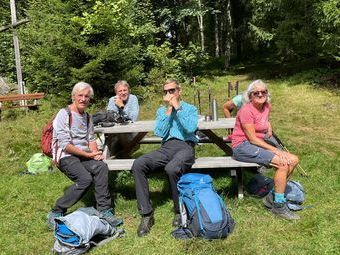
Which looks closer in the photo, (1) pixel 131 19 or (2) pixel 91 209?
(2) pixel 91 209

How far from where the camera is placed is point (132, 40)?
16703mm

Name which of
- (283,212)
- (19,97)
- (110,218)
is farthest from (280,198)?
(19,97)

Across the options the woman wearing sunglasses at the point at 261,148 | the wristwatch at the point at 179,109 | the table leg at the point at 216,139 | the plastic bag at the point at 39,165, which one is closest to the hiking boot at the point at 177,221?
the woman wearing sunglasses at the point at 261,148

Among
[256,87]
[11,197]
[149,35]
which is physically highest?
[149,35]

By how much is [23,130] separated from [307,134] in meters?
7.00

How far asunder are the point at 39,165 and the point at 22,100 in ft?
25.1

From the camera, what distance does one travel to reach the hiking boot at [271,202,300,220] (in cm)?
513

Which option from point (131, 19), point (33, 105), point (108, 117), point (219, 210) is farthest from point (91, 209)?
point (131, 19)

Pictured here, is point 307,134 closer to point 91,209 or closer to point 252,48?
point 91,209

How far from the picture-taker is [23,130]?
36.0ft

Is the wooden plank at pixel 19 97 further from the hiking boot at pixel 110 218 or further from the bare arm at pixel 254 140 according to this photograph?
the bare arm at pixel 254 140

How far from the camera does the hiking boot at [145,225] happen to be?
4969 millimetres

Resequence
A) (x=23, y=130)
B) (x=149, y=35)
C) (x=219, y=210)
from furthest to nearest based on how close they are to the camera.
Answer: (x=149, y=35)
(x=23, y=130)
(x=219, y=210)

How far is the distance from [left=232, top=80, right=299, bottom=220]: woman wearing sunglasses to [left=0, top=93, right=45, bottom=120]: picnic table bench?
33.1 ft
